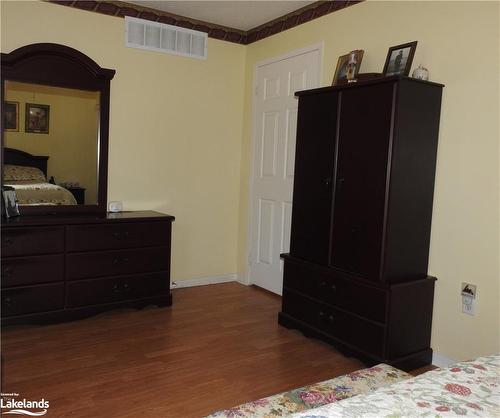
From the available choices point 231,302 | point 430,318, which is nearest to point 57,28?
point 231,302

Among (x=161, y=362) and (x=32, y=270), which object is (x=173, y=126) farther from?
(x=161, y=362)

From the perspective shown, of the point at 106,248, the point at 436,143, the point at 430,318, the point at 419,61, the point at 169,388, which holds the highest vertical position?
the point at 419,61

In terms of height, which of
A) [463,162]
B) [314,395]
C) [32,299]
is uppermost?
[463,162]

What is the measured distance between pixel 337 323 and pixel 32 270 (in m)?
2.15

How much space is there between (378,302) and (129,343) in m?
1.64

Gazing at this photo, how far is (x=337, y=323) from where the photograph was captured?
299 centimetres

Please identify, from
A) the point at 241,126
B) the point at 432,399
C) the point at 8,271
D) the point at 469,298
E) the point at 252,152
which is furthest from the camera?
the point at 241,126

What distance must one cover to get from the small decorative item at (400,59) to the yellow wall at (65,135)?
7.75 feet

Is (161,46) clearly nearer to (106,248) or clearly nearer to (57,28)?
(57,28)

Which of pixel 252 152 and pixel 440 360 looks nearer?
pixel 440 360

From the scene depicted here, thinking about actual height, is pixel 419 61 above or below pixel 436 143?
above

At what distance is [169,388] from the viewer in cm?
245

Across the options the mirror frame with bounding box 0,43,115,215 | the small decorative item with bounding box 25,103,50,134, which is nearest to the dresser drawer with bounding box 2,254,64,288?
the mirror frame with bounding box 0,43,115,215

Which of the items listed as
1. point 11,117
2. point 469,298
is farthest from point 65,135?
point 469,298
